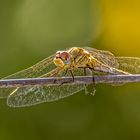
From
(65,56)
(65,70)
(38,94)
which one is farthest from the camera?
(65,56)

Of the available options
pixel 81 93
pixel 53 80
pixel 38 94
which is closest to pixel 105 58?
pixel 38 94

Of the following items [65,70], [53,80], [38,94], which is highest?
[53,80]

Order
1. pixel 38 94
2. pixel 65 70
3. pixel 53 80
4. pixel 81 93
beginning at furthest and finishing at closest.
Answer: pixel 81 93 < pixel 65 70 < pixel 38 94 < pixel 53 80

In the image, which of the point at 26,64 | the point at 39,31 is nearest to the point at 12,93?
the point at 26,64

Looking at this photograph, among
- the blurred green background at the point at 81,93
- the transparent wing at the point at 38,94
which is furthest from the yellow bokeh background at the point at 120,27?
the transparent wing at the point at 38,94

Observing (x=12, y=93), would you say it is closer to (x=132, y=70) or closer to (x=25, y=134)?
(x=132, y=70)

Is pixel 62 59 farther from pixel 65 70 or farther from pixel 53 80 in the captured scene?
pixel 53 80

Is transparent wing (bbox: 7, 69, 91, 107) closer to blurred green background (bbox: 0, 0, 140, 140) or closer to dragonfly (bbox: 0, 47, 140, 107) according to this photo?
dragonfly (bbox: 0, 47, 140, 107)

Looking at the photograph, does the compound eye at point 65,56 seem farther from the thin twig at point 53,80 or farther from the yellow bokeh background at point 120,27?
the yellow bokeh background at point 120,27
